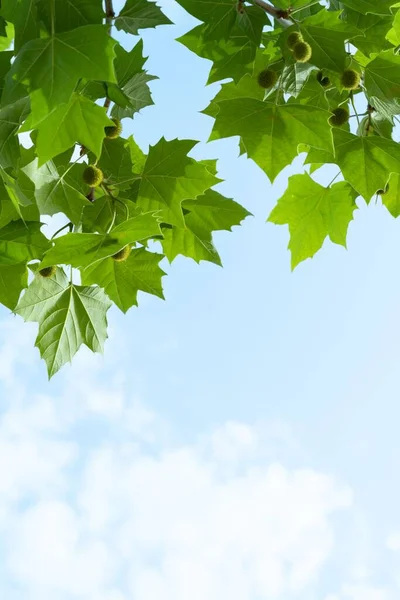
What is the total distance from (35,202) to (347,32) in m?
1.69

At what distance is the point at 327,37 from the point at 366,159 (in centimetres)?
64

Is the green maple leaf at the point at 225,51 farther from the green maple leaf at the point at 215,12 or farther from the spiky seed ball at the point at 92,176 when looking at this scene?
the spiky seed ball at the point at 92,176

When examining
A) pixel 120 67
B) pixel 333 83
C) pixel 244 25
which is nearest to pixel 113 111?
pixel 120 67

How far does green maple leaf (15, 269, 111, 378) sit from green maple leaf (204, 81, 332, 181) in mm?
1160

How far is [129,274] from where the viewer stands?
389 centimetres

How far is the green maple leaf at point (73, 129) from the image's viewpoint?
3.04 metres

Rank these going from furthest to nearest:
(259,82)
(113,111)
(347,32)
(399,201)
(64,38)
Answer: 1. (399,201)
2. (113,111)
3. (259,82)
4. (347,32)
5. (64,38)

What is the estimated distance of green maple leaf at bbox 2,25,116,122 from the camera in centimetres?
275

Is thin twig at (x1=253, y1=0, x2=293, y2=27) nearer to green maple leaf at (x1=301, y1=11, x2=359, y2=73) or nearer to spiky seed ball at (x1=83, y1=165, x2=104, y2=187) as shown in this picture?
green maple leaf at (x1=301, y1=11, x2=359, y2=73)

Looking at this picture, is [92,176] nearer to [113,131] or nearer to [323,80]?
[113,131]

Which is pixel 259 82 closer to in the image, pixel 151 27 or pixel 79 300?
pixel 151 27

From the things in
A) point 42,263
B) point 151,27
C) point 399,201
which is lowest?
point 42,263

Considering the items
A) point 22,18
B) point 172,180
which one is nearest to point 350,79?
point 172,180

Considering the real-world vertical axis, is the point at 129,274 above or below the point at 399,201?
below
